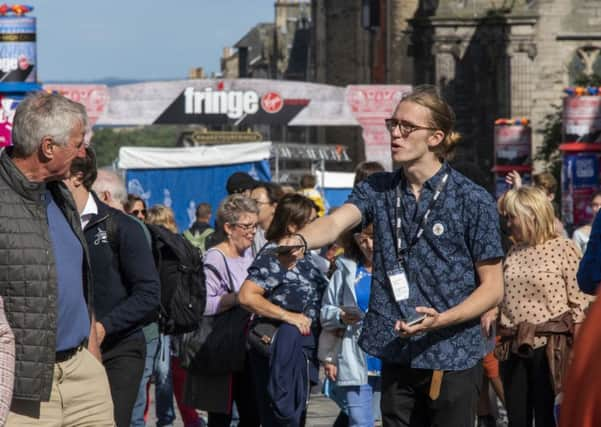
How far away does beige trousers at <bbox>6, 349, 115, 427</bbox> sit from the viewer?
565 centimetres

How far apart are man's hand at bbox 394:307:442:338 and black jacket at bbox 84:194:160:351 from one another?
Answer: 1576 millimetres

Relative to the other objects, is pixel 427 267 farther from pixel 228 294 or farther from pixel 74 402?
pixel 228 294

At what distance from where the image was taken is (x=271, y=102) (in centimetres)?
4069

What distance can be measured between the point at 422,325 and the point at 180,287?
8.04ft

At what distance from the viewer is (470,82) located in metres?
40.9

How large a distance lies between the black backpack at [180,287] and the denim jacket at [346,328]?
88 cm

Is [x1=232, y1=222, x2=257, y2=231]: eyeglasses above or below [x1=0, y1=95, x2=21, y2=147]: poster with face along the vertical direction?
below

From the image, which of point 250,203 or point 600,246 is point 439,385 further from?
Result: point 250,203

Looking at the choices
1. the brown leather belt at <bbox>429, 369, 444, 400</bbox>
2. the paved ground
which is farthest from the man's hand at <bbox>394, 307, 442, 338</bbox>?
the paved ground

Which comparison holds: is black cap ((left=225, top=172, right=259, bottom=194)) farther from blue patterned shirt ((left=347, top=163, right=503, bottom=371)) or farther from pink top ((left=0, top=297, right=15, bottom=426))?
A: pink top ((left=0, top=297, right=15, bottom=426))

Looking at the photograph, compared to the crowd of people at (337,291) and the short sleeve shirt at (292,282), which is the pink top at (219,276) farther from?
the short sleeve shirt at (292,282)

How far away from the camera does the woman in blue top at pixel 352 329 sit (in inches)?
354

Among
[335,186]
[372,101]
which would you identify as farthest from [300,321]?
[335,186]

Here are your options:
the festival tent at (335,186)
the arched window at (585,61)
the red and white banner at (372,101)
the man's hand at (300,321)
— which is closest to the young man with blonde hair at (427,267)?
the man's hand at (300,321)
